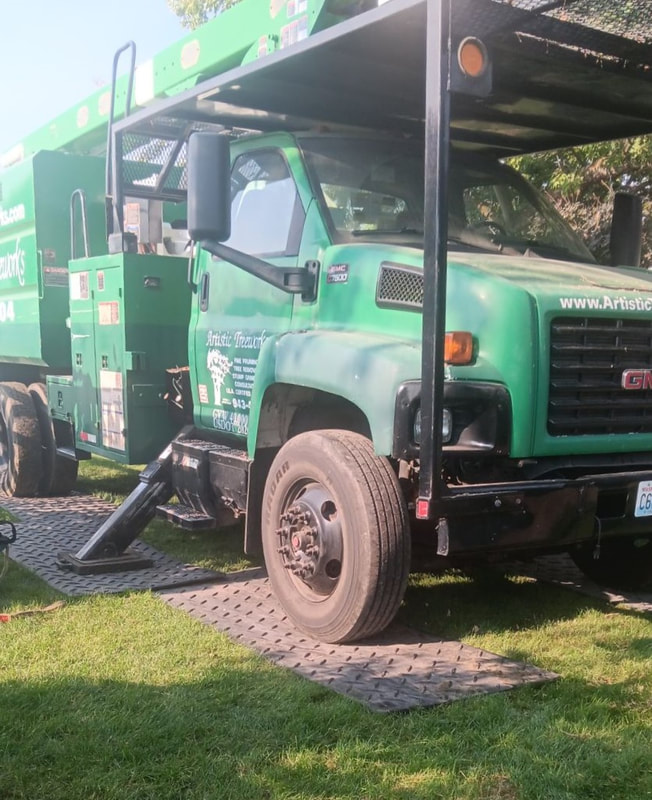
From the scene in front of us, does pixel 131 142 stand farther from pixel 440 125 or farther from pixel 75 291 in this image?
pixel 440 125

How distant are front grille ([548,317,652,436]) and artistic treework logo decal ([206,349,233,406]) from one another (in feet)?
7.08

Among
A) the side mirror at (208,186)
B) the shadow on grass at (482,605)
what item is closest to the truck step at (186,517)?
the shadow on grass at (482,605)

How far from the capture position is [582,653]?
14.3 ft

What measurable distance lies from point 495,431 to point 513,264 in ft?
3.33

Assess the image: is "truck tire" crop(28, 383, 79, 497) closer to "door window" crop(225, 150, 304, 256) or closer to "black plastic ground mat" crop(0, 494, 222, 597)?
"black plastic ground mat" crop(0, 494, 222, 597)

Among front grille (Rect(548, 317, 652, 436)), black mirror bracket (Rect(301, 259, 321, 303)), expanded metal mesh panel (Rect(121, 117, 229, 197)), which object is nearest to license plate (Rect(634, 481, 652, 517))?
front grille (Rect(548, 317, 652, 436))

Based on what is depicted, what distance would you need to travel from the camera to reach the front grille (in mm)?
4125

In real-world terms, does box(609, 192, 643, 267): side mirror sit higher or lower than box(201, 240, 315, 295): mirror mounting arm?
higher

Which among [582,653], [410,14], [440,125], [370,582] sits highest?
[410,14]

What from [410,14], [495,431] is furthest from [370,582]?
[410,14]

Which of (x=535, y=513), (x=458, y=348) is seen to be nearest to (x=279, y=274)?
(x=458, y=348)

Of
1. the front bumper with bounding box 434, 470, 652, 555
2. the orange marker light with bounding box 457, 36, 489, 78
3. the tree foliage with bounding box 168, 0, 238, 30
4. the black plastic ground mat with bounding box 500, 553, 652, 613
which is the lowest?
the black plastic ground mat with bounding box 500, 553, 652, 613

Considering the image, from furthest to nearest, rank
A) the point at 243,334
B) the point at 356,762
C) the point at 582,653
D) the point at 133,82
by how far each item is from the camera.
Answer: the point at 133,82
the point at 243,334
the point at 582,653
the point at 356,762

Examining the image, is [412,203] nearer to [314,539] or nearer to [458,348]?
[458,348]
